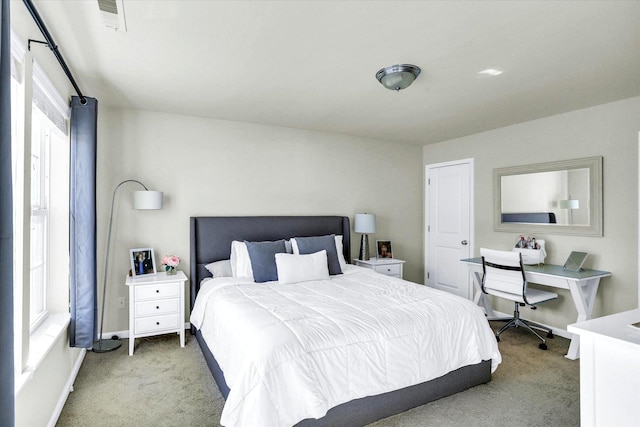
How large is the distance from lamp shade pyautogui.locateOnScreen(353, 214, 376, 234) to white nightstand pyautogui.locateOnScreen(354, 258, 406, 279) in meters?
0.41

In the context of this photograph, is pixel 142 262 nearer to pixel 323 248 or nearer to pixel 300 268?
pixel 300 268

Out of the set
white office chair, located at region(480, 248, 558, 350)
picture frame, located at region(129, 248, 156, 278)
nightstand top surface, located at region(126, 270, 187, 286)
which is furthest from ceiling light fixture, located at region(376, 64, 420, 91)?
picture frame, located at region(129, 248, 156, 278)

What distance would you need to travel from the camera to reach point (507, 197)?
4.43 metres

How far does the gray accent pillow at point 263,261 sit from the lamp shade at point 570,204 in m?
3.12

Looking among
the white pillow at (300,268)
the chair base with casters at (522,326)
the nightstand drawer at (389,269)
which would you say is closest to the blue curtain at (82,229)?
the white pillow at (300,268)

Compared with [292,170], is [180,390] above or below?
below

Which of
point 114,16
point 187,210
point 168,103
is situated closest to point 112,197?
point 187,210

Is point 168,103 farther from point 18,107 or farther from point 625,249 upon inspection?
point 625,249

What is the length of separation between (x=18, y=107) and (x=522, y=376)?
387 centimetres

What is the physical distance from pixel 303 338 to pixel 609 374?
141 cm

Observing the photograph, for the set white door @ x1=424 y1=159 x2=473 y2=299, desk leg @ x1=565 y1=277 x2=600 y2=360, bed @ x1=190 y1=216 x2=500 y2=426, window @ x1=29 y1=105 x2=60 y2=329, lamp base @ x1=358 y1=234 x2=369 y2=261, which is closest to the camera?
bed @ x1=190 y1=216 x2=500 y2=426

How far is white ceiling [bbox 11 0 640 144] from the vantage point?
1941mm

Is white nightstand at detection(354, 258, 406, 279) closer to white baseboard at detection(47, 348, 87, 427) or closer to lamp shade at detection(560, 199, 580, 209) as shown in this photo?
lamp shade at detection(560, 199, 580, 209)

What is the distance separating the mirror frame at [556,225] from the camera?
357 centimetres
